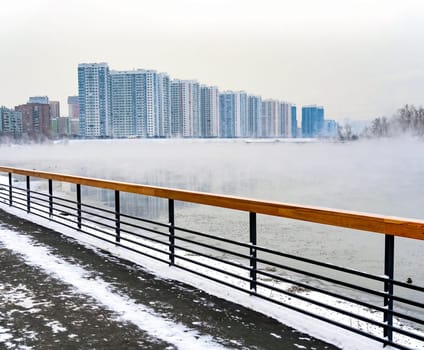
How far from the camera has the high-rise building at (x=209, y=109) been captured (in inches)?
5527

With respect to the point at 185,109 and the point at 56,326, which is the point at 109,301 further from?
the point at 185,109

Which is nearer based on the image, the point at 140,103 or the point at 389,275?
the point at 389,275

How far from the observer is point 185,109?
140 meters

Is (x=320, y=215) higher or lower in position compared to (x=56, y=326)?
higher

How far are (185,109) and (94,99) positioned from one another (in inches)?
938

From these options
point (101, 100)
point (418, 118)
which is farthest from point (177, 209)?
point (101, 100)

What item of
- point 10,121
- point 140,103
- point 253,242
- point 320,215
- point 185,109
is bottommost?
point 253,242

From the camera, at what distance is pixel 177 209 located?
A: 23.8 metres

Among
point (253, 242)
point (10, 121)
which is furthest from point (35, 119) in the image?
point (253, 242)

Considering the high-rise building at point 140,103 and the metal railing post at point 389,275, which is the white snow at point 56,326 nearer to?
the metal railing post at point 389,275

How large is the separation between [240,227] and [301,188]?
A: 16.2 metres

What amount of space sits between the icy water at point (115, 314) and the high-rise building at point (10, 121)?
5830 inches

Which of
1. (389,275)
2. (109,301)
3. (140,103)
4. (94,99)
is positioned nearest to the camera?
(389,275)

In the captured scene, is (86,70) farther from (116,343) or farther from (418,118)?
(116,343)
